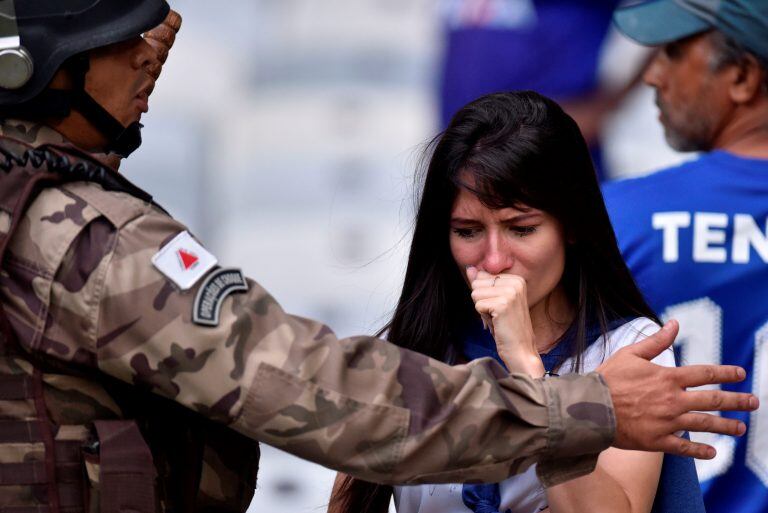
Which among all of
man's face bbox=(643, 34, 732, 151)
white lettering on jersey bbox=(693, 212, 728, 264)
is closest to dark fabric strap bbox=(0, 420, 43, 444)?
white lettering on jersey bbox=(693, 212, 728, 264)

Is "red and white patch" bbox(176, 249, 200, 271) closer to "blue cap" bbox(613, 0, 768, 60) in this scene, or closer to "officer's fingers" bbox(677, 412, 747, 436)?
"officer's fingers" bbox(677, 412, 747, 436)

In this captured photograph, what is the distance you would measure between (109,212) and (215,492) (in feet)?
1.75

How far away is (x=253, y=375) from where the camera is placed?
234cm

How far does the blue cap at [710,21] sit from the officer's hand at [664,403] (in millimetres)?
1634

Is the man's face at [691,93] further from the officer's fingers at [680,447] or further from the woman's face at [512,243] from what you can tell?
the officer's fingers at [680,447]

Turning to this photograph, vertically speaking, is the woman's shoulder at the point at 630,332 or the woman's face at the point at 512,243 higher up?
the woman's face at the point at 512,243

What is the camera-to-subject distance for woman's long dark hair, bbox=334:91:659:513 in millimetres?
2859

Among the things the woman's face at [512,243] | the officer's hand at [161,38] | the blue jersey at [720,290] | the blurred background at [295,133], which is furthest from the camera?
the blurred background at [295,133]

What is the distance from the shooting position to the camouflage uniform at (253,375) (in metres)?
2.34

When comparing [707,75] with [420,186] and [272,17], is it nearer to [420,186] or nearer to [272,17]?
[420,186]

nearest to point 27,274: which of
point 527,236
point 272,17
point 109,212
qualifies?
point 109,212

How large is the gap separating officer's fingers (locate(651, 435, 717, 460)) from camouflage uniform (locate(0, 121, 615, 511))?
0.10 m

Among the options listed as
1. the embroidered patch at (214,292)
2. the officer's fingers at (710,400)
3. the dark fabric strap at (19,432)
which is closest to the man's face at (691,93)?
the officer's fingers at (710,400)

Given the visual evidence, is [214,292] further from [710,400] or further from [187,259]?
[710,400]
